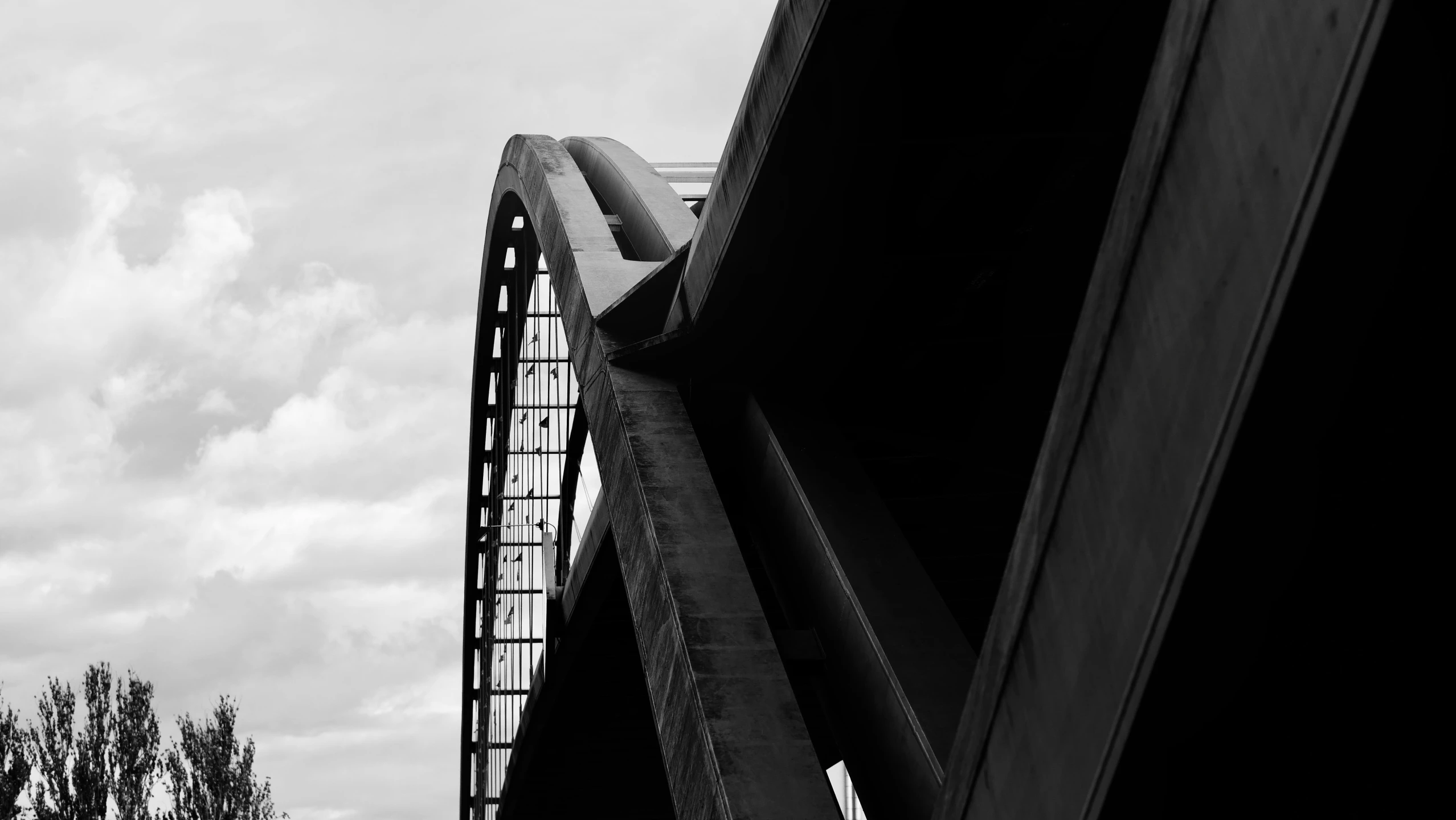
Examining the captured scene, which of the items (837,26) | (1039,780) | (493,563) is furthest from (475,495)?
(1039,780)

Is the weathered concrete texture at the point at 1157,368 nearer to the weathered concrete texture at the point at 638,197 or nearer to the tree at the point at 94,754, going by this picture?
the weathered concrete texture at the point at 638,197

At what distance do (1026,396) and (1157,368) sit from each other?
336 inches

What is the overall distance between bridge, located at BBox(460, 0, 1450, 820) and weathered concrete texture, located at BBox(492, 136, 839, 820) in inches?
1.4

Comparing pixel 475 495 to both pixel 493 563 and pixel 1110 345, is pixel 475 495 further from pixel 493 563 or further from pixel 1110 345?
pixel 1110 345

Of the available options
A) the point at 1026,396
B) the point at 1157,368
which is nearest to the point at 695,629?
the point at 1026,396

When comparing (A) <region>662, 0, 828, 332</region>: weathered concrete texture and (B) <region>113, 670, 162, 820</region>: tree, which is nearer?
(A) <region>662, 0, 828, 332</region>: weathered concrete texture

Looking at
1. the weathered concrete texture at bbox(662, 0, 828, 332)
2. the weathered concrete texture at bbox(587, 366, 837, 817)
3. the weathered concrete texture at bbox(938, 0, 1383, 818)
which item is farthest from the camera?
the weathered concrete texture at bbox(587, 366, 837, 817)

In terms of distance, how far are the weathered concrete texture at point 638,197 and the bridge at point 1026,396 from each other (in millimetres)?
84

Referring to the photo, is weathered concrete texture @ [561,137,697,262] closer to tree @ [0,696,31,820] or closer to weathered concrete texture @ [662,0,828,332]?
weathered concrete texture @ [662,0,828,332]

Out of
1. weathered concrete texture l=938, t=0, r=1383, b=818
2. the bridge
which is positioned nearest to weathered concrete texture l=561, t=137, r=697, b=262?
the bridge

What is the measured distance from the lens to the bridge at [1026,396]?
4.31 m

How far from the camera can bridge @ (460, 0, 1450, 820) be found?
4.31 metres

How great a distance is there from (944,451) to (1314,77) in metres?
10.4

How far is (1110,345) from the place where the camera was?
517 cm
